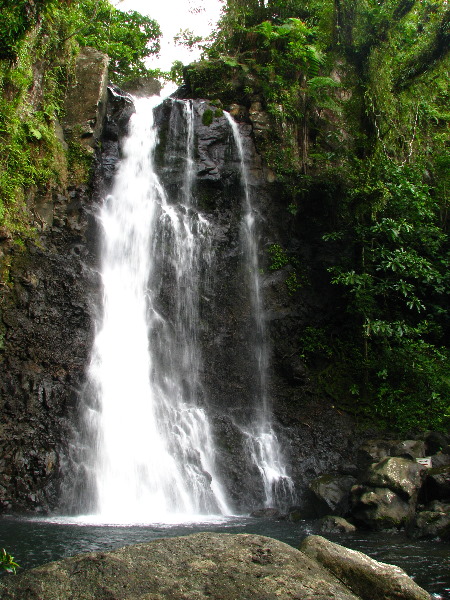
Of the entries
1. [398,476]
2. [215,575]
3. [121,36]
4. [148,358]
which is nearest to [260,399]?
[148,358]

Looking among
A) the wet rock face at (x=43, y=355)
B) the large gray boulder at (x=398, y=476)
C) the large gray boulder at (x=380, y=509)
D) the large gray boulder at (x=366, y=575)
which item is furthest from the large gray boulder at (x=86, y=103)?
the large gray boulder at (x=366, y=575)

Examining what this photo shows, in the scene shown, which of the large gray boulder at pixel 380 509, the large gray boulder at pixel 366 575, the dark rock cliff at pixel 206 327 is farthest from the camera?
the dark rock cliff at pixel 206 327

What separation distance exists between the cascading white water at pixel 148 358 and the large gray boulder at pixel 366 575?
4099mm

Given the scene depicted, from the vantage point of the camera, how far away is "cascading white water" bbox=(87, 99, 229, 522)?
8.23 m

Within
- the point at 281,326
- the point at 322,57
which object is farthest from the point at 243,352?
the point at 322,57

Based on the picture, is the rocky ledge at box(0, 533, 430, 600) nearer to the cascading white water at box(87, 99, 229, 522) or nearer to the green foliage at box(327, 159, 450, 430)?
the cascading white water at box(87, 99, 229, 522)

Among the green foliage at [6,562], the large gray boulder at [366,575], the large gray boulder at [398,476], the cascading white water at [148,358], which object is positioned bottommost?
the large gray boulder at [366,575]

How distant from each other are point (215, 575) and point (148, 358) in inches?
289

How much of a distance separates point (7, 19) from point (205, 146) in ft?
20.0

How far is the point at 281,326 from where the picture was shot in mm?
11812

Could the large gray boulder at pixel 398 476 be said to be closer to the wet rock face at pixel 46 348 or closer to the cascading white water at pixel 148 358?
the cascading white water at pixel 148 358

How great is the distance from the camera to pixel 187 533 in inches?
241

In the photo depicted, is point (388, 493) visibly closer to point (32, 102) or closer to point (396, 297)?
point (396, 297)

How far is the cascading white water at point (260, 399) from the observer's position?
907 centimetres
